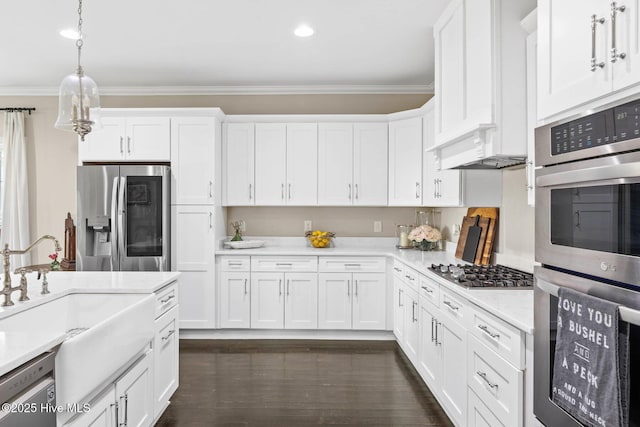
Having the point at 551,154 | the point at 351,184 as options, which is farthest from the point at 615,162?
the point at 351,184

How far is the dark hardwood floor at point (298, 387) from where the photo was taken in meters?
2.67

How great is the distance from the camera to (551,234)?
1463 mm

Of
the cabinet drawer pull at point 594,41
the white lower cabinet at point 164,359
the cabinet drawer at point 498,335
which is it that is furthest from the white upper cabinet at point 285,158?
the cabinet drawer pull at point 594,41

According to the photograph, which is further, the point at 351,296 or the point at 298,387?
the point at 351,296

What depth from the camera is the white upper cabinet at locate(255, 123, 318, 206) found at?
4535mm

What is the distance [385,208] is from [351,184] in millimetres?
586

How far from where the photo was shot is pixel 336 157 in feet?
14.9

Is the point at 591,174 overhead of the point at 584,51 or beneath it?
beneath

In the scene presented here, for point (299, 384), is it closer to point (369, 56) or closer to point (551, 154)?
point (551, 154)

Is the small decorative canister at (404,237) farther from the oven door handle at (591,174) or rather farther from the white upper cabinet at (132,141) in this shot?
the oven door handle at (591,174)

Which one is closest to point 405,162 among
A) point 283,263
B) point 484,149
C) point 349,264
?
point 349,264

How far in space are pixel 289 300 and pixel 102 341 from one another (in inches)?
108

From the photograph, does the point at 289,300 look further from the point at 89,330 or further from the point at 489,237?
the point at 89,330

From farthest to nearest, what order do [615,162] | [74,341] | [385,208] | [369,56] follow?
[385,208]
[369,56]
[74,341]
[615,162]
